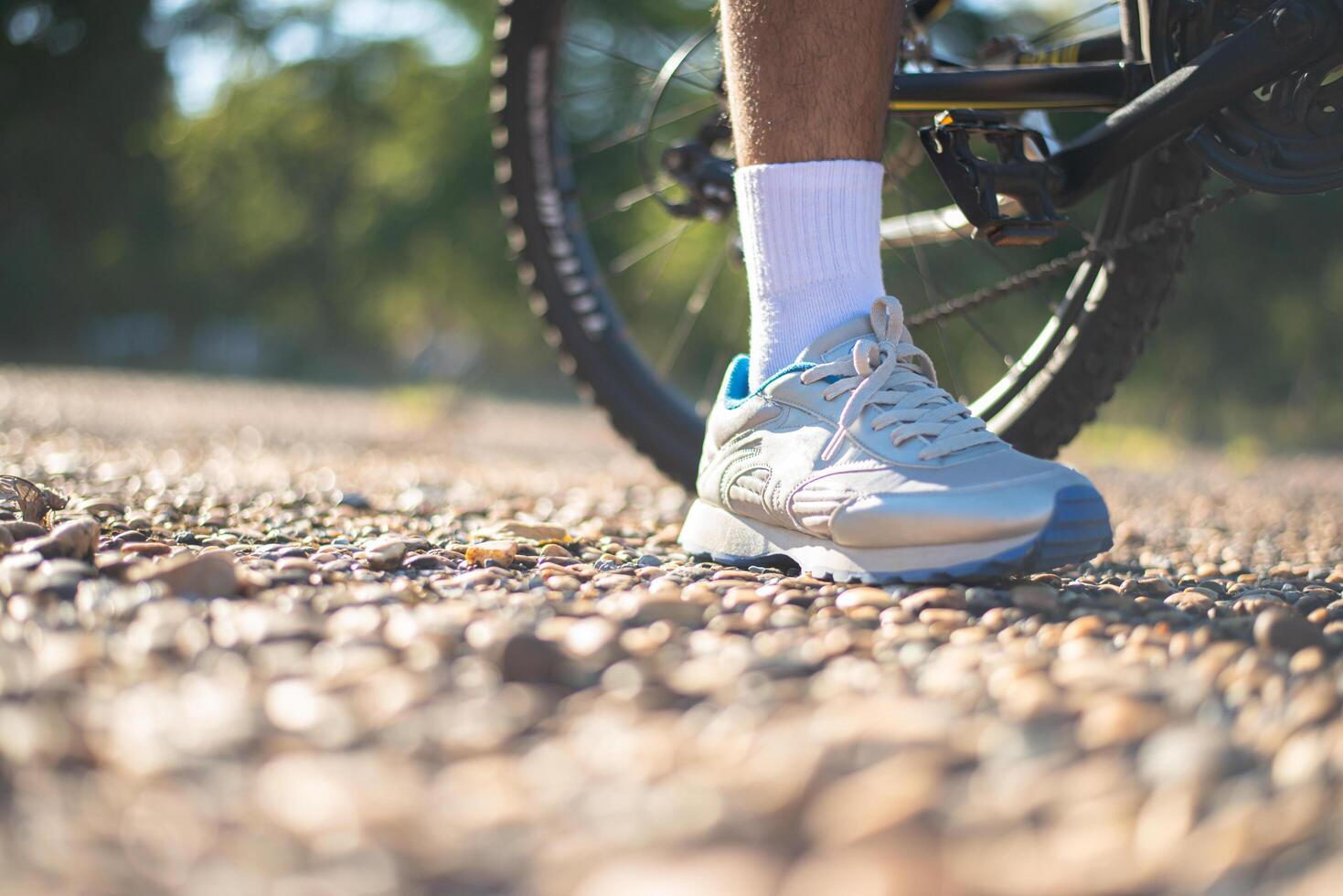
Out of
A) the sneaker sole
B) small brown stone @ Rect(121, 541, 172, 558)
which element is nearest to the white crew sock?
the sneaker sole

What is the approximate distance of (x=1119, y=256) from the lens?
1932 millimetres

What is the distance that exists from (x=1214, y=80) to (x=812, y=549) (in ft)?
2.64

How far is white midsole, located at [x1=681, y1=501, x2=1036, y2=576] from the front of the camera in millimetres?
1374

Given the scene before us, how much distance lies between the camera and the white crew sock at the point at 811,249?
159 centimetres

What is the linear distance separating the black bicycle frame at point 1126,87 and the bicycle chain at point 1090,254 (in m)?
0.16

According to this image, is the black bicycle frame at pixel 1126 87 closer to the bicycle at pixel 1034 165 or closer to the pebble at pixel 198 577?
the bicycle at pixel 1034 165

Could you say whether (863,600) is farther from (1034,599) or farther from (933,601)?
(1034,599)

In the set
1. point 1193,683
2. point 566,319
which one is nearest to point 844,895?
point 1193,683

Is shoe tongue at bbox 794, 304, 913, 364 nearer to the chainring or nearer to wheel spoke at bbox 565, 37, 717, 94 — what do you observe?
the chainring

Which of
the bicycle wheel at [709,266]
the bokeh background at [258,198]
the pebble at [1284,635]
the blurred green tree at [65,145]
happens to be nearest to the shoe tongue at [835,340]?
the bicycle wheel at [709,266]

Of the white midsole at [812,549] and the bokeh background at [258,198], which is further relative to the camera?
the bokeh background at [258,198]

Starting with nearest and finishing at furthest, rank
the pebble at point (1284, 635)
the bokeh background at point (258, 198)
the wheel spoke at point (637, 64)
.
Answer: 1. the pebble at point (1284, 635)
2. the wheel spoke at point (637, 64)
3. the bokeh background at point (258, 198)

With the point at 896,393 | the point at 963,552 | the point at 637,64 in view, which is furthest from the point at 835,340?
the point at 637,64

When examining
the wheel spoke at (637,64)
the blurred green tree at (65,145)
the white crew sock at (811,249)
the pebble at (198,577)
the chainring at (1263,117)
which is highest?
the blurred green tree at (65,145)
